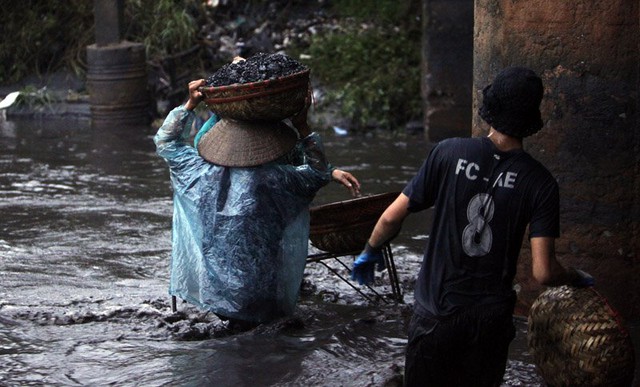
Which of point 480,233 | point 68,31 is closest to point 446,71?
point 68,31

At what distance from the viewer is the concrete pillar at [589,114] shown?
578 centimetres

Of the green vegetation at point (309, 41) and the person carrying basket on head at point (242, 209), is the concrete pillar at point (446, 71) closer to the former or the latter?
the green vegetation at point (309, 41)

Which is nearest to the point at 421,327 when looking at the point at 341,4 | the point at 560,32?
the point at 560,32

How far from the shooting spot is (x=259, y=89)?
214 inches

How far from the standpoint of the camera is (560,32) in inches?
229

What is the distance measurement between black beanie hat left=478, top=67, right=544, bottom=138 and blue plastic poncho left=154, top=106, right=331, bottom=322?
1883mm

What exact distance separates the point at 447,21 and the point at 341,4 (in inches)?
111

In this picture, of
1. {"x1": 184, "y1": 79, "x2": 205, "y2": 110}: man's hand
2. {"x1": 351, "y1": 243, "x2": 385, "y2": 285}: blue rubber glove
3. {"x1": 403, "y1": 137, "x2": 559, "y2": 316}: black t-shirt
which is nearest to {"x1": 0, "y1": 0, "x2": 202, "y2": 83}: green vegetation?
{"x1": 184, "y1": 79, "x2": 205, "y2": 110}: man's hand

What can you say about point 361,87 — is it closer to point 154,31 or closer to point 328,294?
point 154,31

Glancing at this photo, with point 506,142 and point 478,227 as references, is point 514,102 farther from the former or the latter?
point 478,227

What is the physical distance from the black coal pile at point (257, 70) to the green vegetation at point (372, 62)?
6.76m

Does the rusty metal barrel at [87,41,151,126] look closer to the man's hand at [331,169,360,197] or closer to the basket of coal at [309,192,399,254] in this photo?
the basket of coal at [309,192,399,254]

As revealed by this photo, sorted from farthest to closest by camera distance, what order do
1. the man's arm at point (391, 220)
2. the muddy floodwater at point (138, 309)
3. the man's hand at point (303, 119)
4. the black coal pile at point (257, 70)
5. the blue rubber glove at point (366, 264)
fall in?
the man's hand at point (303, 119), the black coal pile at point (257, 70), the muddy floodwater at point (138, 309), the blue rubber glove at point (366, 264), the man's arm at point (391, 220)

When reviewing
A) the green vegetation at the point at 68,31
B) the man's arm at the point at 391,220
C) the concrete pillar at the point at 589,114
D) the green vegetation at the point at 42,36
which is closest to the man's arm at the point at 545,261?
the man's arm at the point at 391,220
